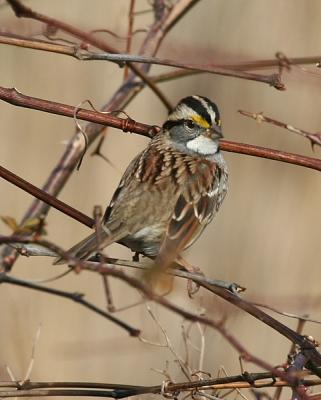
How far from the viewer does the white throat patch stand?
13.3 ft

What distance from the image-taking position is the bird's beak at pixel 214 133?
3914mm

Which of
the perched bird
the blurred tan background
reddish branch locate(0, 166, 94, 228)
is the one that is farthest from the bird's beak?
the blurred tan background

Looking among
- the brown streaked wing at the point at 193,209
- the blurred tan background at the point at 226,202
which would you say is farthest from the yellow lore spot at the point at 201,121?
the blurred tan background at the point at 226,202

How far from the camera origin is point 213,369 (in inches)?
259

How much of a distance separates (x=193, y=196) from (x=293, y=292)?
2772 mm

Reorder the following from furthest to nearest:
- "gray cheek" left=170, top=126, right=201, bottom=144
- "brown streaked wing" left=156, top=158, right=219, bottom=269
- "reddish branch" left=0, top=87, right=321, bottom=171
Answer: "gray cheek" left=170, top=126, right=201, bottom=144
"brown streaked wing" left=156, top=158, right=219, bottom=269
"reddish branch" left=0, top=87, right=321, bottom=171

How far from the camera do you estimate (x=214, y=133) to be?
3.96 meters

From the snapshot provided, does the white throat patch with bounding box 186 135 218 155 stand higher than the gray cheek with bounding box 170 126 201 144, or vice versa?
the gray cheek with bounding box 170 126 201 144

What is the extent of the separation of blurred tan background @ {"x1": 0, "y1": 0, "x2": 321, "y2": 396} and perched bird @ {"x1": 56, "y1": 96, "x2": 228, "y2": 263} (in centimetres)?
215

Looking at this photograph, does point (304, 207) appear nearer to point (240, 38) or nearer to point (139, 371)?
point (240, 38)

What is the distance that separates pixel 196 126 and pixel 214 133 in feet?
0.55

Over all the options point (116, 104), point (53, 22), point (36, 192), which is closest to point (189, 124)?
point (116, 104)

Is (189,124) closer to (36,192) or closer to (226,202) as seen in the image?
(36,192)

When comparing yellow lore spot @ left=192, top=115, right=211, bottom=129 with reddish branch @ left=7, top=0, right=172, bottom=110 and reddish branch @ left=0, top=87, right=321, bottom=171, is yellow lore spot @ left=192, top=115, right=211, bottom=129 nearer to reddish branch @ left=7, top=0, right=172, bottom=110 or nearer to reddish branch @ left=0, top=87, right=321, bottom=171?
reddish branch @ left=7, top=0, right=172, bottom=110
